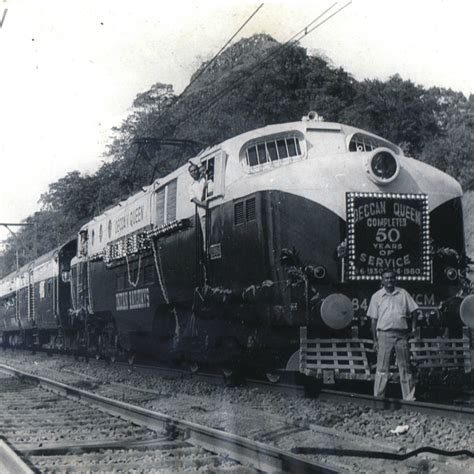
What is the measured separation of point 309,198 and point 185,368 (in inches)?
202

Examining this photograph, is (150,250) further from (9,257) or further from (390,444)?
(9,257)

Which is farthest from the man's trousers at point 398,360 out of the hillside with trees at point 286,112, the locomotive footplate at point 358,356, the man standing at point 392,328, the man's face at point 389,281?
the hillside with trees at point 286,112

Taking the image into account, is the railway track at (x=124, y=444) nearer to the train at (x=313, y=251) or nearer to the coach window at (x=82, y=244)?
the train at (x=313, y=251)

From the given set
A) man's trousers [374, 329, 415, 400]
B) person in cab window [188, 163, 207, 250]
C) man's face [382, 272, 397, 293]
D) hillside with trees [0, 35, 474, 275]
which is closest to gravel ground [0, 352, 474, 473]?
man's trousers [374, 329, 415, 400]

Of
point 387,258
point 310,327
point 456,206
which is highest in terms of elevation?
point 456,206

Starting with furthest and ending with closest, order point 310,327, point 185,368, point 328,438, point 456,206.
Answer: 1. point 185,368
2. point 456,206
3. point 310,327
4. point 328,438

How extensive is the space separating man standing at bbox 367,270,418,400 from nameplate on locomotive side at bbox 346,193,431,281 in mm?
470

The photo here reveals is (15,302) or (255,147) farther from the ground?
(255,147)

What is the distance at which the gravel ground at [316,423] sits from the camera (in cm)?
499

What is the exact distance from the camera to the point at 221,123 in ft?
126

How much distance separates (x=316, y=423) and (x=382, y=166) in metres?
3.37

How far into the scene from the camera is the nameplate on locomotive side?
839 cm

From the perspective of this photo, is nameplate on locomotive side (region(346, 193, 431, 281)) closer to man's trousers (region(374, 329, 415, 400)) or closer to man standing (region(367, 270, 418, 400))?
man standing (region(367, 270, 418, 400))

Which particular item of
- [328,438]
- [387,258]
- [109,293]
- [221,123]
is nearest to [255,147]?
[387,258]
